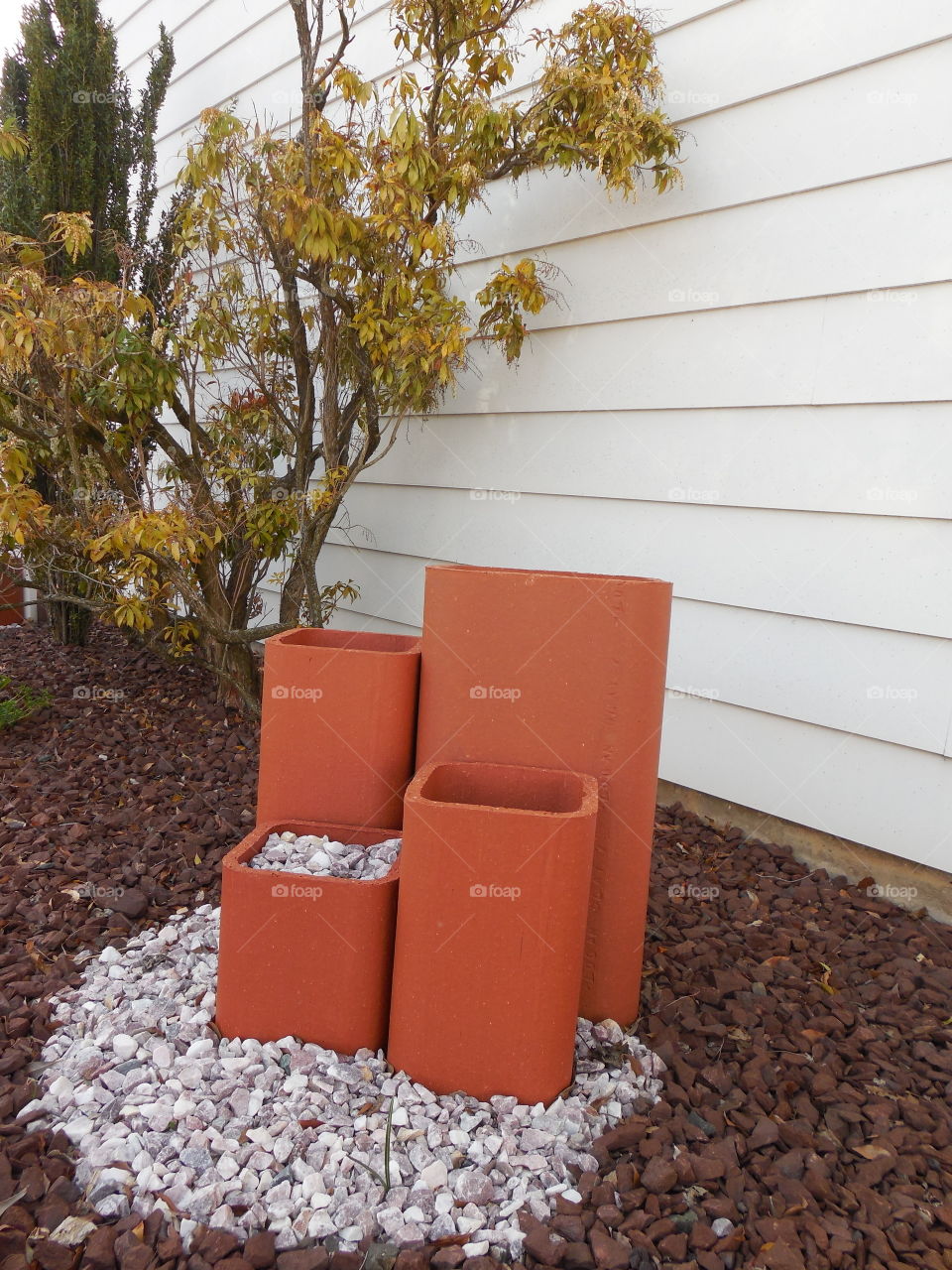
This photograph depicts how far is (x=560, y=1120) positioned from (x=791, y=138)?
108 inches

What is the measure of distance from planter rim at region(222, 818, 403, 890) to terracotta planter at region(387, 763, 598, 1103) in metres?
0.13

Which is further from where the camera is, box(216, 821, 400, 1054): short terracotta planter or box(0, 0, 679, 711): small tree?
box(0, 0, 679, 711): small tree

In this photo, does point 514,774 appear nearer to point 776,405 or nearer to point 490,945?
point 490,945

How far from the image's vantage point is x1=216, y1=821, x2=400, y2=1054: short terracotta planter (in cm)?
174

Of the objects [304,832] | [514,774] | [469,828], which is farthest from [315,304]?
[469,828]

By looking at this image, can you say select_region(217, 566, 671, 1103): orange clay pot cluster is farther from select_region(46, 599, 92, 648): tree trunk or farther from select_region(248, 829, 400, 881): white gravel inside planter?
select_region(46, 599, 92, 648): tree trunk

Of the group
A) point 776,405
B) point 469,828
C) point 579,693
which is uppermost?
point 776,405

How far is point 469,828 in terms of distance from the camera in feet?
5.37

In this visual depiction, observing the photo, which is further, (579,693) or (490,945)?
(579,693)

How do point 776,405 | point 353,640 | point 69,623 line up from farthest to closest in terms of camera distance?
point 69,623
point 776,405
point 353,640

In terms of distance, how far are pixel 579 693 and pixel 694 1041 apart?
818 mm

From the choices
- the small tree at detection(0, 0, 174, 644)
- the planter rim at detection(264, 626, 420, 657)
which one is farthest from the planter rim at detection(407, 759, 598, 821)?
the small tree at detection(0, 0, 174, 644)

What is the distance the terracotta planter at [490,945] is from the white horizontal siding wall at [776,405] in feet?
4.51

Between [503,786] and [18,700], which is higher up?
[503,786]
